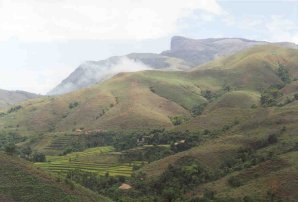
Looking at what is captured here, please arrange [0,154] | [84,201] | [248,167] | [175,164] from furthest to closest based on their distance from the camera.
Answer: [175,164], [248,167], [0,154], [84,201]

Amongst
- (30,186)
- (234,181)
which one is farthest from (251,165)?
(30,186)

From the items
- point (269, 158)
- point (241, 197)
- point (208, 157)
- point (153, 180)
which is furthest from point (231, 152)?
point (241, 197)

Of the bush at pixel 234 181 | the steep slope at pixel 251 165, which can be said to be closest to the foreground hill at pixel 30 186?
the steep slope at pixel 251 165

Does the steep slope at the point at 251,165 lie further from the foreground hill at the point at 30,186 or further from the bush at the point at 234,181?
the foreground hill at the point at 30,186

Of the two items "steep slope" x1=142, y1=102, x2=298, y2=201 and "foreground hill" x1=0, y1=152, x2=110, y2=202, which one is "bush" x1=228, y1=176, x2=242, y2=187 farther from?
"foreground hill" x1=0, y1=152, x2=110, y2=202

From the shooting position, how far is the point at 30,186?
401 ft

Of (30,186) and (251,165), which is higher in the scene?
(30,186)

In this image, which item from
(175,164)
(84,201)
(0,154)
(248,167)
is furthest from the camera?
(175,164)

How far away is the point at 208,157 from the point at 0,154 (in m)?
81.6

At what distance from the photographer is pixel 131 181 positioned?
171 meters

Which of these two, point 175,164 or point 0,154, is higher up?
point 0,154

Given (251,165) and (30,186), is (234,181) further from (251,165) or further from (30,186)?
(30,186)

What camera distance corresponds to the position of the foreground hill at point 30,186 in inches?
4660

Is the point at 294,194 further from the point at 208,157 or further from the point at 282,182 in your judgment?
the point at 208,157
